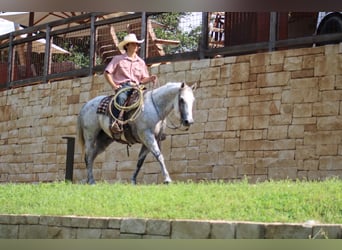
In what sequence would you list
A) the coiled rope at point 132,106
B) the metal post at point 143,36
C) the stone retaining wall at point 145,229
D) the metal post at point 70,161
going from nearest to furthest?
the stone retaining wall at point 145,229 → the coiled rope at point 132,106 → the metal post at point 70,161 → the metal post at point 143,36

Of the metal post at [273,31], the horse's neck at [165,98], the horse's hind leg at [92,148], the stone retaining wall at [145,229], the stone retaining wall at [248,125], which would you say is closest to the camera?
the stone retaining wall at [145,229]

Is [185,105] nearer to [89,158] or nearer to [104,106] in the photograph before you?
[104,106]

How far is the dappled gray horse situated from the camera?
534 cm

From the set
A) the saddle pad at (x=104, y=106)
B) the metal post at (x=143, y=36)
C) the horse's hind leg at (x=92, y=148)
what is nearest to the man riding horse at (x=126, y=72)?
the saddle pad at (x=104, y=106)

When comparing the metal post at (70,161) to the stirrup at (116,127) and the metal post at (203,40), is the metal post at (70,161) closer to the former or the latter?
the stirrup at (116,127)

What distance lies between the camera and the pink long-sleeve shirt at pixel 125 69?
5684 mm

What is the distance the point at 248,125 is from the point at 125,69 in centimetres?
112

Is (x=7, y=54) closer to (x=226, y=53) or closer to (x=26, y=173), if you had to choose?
(x=26, y=173)

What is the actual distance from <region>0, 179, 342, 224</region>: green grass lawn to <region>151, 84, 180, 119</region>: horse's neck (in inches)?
21.9

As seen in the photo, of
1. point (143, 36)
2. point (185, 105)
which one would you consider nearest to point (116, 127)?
point (185, 105)

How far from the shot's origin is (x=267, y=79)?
6152mm

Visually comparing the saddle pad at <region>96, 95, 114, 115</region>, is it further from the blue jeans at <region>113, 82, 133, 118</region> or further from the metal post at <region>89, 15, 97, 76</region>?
the metal post at <region>89, 15, 97, 76</region>

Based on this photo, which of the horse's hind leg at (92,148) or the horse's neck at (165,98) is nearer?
the horse's neck at (165,98)

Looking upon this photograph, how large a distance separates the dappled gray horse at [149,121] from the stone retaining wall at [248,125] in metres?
0.74
